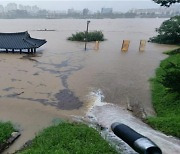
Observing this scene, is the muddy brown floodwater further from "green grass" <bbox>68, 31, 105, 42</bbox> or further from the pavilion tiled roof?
"green grass" <bbox>68, 31, 105, 42</bbox>

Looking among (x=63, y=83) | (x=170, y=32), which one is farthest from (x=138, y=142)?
(x=170, y=32)

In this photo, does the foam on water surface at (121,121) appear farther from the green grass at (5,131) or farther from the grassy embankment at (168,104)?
the green grass at (5,131)

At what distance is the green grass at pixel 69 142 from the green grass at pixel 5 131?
868 millimetres

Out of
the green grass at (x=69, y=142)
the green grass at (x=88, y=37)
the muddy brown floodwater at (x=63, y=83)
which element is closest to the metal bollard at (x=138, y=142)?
the green grass at (x=69, y=142)

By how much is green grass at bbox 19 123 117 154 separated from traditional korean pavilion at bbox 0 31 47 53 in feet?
42.7

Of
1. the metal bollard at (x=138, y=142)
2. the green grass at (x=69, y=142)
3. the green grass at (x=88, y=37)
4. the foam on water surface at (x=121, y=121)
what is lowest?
the green grass at (x=88, y=37)

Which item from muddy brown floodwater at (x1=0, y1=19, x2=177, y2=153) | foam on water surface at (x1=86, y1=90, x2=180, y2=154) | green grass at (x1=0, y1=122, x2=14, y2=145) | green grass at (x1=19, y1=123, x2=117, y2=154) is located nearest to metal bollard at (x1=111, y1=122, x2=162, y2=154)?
green grass at (x1=19, y1=123, x2=117, y2=154)

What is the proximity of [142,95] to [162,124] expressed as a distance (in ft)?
11.0

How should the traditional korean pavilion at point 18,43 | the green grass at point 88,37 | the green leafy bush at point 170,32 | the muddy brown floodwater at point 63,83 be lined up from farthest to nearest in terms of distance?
1. the green grass at point 88,37
2. the green leafy bush at point 170,32
3. the traditional korean pavilion at point 18,43
4. the muddy brown floodwater at point 63,83

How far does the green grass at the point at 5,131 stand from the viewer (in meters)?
7.30

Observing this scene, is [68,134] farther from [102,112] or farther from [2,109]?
[2,109]

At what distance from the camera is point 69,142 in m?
6.52

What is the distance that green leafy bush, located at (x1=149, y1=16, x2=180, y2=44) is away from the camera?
2588 cm

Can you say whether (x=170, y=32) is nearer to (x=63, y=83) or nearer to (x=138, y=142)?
(x=63, y=83)
